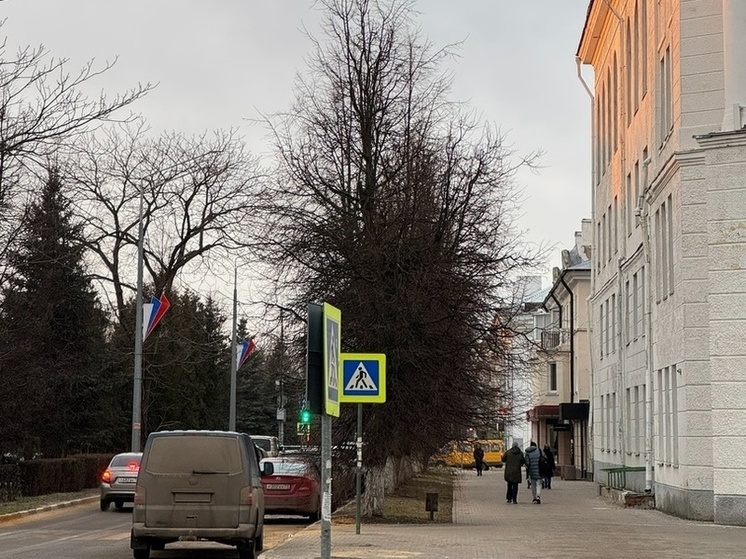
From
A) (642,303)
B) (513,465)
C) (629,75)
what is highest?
(629,75)

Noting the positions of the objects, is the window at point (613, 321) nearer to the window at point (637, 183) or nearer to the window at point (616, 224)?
the window at point (616, 224)

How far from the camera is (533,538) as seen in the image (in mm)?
21562

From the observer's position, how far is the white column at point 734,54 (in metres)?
26.2

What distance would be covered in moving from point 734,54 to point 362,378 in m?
12.7

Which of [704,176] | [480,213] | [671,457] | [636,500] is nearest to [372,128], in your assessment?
[480,213]

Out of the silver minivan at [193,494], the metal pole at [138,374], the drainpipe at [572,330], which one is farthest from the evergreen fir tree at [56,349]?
the drainpipe at [572,330]

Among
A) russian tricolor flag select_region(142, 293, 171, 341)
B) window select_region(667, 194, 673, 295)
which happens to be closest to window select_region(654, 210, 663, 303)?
window select_region(667, 194, 673, 295)

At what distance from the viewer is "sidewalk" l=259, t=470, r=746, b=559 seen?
1822cm

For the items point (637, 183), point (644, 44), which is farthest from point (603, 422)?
point (644, 44)

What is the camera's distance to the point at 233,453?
1783cm

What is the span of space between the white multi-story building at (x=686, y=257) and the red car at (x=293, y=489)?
7718 mm

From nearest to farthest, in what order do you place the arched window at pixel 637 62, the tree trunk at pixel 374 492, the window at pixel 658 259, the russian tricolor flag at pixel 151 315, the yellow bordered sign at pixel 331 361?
the yellow bordered sign at pixel 331 361 < the tree trunk at pixel 374 492 < the window at pixel 658 259 < the arched window at pixel 637 62 < the russian tricolor flag at pixel 151 315

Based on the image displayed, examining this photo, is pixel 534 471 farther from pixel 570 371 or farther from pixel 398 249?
pixel 570 371

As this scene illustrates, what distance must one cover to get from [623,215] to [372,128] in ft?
50.5
